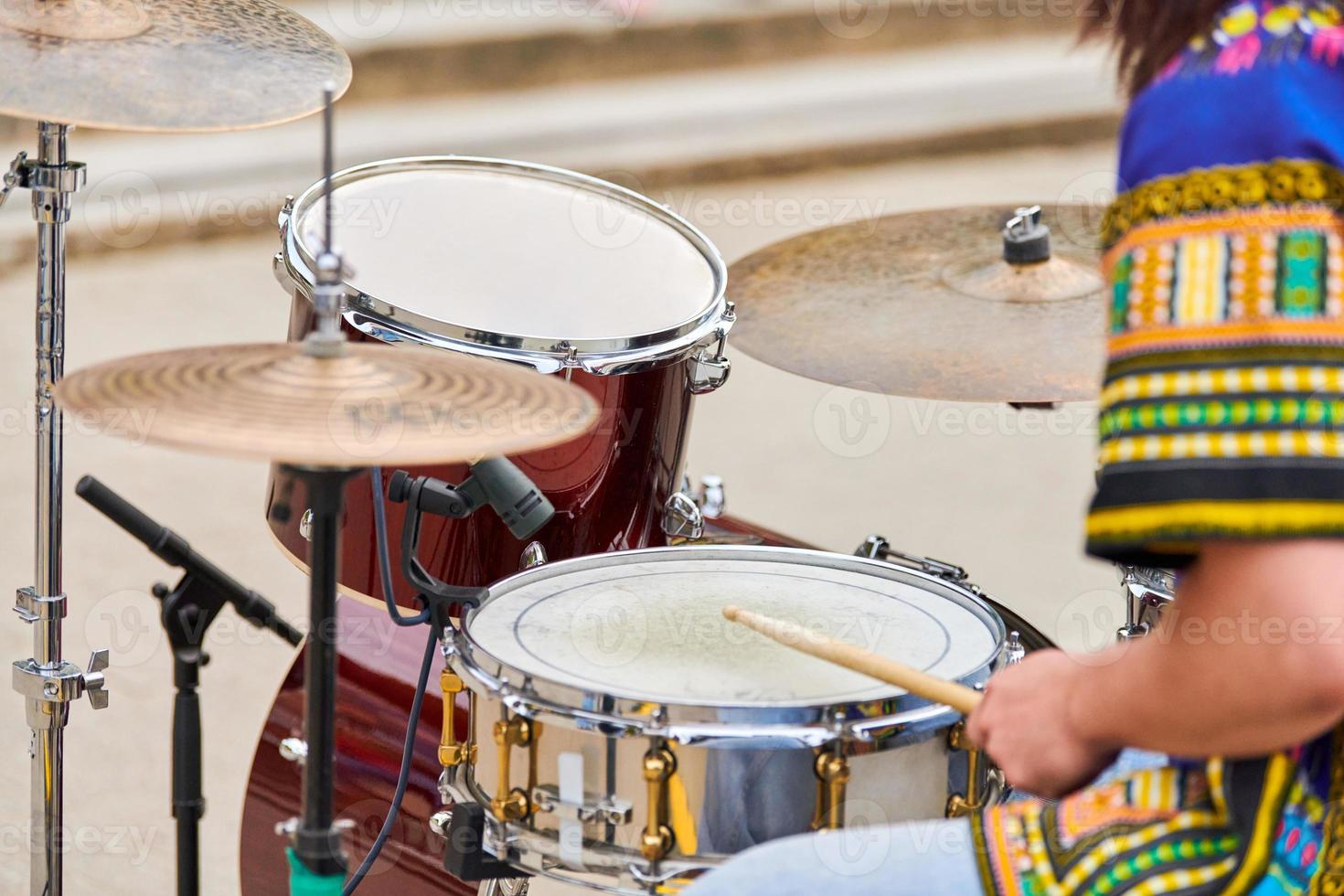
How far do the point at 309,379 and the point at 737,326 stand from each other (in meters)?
0.94

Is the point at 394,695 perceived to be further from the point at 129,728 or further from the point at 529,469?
the point at 129,728

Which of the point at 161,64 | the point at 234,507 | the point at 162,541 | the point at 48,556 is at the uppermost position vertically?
the point at 161,64

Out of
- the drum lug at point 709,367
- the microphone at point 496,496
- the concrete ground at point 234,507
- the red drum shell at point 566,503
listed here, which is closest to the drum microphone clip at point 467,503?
the microphone at point 496,496

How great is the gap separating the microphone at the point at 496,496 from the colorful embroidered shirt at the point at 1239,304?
26.1 inches

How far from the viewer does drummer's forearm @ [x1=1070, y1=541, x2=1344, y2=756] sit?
0.79m

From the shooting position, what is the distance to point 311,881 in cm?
119

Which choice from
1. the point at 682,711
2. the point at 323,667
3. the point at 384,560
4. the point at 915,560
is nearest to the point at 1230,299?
the point at 682,711

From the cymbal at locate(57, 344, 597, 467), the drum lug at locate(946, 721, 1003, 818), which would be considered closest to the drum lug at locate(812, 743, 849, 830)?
the drum lug at locate(946, 721, 1003, 818)

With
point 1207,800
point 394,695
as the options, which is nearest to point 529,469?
point 394,695

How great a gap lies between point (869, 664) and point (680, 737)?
6.1 inches

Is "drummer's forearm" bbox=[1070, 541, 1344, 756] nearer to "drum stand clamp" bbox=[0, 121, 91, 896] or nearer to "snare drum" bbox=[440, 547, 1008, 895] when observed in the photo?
"snare drum" bbox=[440, 547, 1008, 895]

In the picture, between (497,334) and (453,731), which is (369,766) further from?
(497,334)

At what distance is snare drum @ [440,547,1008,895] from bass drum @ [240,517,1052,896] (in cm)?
34

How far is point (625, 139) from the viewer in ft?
20.0
